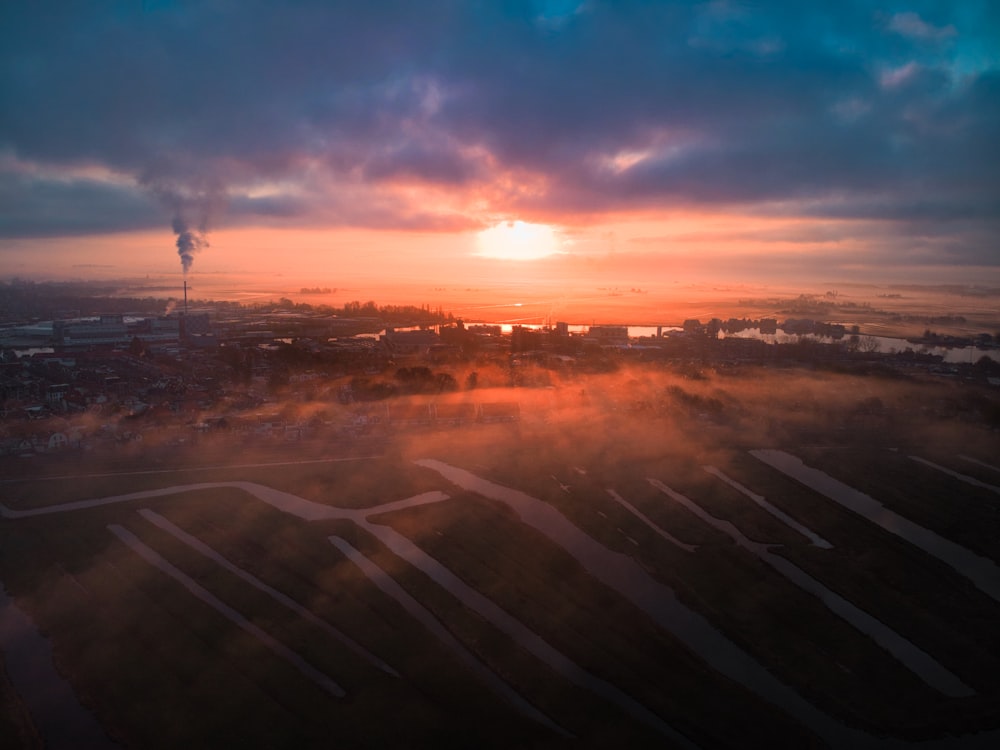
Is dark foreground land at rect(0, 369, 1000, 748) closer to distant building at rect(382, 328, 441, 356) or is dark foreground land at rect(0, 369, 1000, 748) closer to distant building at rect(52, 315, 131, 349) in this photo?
distant building at rect(382, 328, 441, 356)

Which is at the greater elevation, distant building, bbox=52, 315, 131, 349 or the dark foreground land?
distant building, bbox=52, 315, 131, 349

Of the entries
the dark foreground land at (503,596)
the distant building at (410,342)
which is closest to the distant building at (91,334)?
the distant building at (410,342)

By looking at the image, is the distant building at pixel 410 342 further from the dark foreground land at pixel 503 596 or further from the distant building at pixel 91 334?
the dark foreground land at pixel 503 596

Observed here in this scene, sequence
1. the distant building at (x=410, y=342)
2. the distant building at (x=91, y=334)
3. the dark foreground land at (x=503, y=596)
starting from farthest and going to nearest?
the distant building at (x=91, y=334) → the distant building at (x=410, y=342) → the dark foreground land at (x=503, y=596)

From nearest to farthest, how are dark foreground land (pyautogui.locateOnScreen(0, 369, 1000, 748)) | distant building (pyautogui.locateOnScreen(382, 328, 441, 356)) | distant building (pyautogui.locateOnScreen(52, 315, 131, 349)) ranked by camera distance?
dark foreground land (pyautogui.locateOnScreen(0, 369, 1000, 748)), distant building (pyautogui.locateOnScreen(382, 328, 441, 356)), distant building (pyautogui.locateOnScreen(52, 315, 131, 349))

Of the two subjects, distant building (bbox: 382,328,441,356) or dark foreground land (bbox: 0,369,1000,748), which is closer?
dark foreground land (bbox: 0,369,1000,748)

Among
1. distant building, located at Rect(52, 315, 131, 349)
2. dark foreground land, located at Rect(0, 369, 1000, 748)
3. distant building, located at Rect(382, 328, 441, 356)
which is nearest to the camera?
dark foreground land, located at Rect(0, 369, 1000, 748)

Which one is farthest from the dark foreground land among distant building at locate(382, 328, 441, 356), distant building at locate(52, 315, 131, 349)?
distant building at locate(52, 315, 131, 349)

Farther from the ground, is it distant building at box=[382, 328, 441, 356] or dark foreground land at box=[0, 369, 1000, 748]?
distant building at box=[382, 328, 441, 356]

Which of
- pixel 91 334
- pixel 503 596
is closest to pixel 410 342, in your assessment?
pixel 91 334
